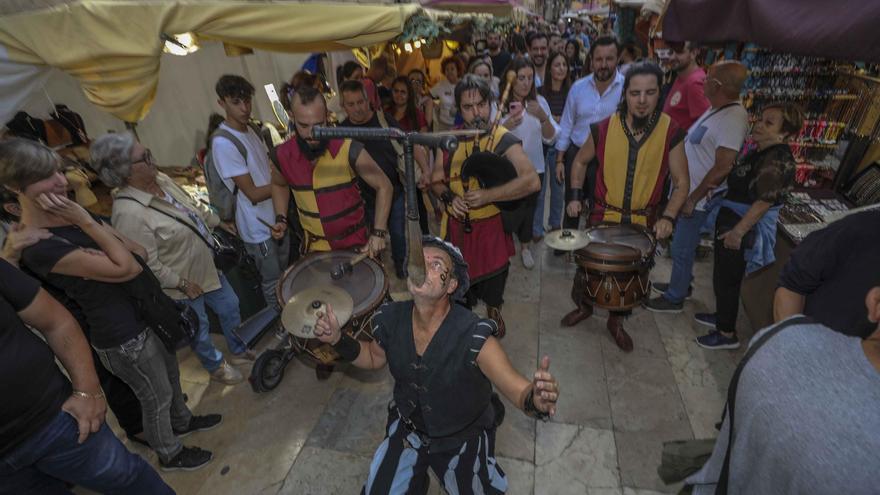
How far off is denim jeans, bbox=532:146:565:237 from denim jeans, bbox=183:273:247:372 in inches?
145

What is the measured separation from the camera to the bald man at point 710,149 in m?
3.37

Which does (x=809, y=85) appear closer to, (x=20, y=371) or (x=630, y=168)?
(x=630, y=168)

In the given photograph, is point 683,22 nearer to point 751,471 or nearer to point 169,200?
point 751,471

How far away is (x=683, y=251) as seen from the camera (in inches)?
157

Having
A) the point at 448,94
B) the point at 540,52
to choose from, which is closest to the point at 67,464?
the point at 448,94

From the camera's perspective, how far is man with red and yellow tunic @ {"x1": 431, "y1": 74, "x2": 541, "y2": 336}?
3.13 metres

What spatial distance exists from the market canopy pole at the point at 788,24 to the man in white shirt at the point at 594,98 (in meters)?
2.07

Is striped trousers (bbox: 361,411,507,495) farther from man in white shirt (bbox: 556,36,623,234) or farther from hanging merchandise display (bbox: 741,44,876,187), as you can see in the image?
hanging merchandise display (bbox: 741,44,876,187)

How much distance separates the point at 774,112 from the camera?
298 centimetres

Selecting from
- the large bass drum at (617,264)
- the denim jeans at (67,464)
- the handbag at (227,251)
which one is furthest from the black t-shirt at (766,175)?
the denim jeans at (67,464)

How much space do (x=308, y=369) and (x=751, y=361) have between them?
3.43m

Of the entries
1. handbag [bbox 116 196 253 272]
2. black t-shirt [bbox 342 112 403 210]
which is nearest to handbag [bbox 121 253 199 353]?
handbag [bbox 116 196 253 272]

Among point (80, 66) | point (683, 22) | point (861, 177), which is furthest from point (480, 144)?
point (861, 177)

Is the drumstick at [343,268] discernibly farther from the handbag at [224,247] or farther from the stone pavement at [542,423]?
the stone pavement at [542,423]
